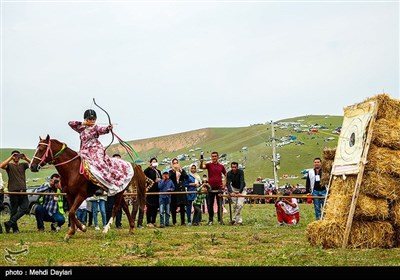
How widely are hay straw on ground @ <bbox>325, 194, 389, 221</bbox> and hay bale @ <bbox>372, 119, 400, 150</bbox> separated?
112 cm

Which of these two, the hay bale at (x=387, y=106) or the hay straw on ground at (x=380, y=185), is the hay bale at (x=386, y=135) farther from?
the hay straw on ground at (x=380, y=185)

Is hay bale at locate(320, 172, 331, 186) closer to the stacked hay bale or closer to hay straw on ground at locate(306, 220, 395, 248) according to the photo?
the stacked hay bale

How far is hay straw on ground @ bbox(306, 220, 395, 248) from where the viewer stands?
1210cm

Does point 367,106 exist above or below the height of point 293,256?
above

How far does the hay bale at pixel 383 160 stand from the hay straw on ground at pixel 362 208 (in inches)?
22.9

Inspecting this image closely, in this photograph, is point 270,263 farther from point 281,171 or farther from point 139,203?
point 281,171

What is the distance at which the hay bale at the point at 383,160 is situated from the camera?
12094 mm

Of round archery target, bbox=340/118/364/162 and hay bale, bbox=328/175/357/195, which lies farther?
round archery target, bbox=340/118/364/162

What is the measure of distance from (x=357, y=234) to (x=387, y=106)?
107 inches

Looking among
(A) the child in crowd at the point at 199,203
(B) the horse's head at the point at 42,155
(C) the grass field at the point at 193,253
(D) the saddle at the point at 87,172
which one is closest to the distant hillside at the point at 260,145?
(A) the child in crowd at the point at 199,203

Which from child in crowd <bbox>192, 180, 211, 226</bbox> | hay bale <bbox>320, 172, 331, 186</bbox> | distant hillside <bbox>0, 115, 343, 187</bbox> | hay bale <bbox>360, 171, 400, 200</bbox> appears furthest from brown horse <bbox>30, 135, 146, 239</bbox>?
distant hillside <bbox>0, 115, 343, 187</bbox>
